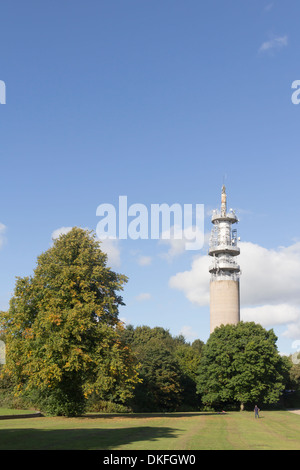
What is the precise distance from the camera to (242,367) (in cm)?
7112

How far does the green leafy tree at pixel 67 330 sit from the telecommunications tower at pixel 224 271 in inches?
2581

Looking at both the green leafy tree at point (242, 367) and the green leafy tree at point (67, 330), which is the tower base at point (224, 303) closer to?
the green leafy tree at point (242, 367)

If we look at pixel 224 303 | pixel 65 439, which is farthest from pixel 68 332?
pixel 224 303

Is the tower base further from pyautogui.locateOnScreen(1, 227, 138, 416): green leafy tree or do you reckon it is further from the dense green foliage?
pyautogui.locateOnScreen(1, 227, 138, 416): green leafy tree

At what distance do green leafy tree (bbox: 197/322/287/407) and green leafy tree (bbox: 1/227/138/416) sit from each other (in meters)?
34.1

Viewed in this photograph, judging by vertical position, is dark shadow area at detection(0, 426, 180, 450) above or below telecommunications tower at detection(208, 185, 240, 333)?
below

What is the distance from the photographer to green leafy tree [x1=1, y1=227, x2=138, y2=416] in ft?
121

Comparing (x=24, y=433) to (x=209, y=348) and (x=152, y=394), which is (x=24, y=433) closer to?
(x=152, y=394)

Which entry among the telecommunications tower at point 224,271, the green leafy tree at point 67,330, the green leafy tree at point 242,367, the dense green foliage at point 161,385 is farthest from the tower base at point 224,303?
the green leafy tree at point 67,330

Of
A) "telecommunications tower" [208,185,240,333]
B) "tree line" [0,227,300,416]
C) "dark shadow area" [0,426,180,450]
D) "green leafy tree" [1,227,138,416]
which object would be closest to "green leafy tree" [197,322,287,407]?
"telecommunications tower" [208,185,240,333]

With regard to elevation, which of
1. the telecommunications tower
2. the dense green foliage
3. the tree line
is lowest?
the dense green foliage

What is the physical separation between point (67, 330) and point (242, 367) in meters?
42.0
